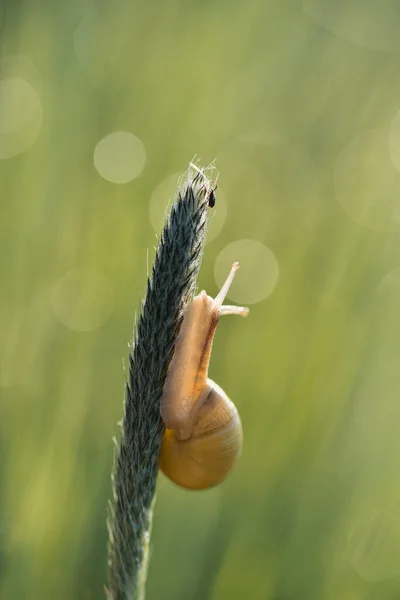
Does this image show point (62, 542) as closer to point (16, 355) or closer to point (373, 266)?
point (16, 355)

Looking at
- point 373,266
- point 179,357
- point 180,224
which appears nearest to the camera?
point 180,224

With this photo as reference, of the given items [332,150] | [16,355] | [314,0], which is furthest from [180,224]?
[314,0]

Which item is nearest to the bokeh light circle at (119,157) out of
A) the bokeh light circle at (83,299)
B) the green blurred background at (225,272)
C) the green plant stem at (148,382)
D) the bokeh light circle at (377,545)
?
the green blurred background at (225,272)

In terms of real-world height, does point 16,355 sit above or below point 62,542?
above

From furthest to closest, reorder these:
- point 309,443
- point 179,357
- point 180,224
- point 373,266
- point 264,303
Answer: point 264,303, point 373,266, point 309,443, point 179,357, point 180,224

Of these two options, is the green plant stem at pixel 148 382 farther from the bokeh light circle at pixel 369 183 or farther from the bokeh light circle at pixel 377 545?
the bokeh light circle at pixel 369 183

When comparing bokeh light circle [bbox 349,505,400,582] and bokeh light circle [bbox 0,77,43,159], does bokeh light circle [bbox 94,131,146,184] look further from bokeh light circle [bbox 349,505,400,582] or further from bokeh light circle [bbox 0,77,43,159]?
bokeh light circle [bbox 349,505,400,582]

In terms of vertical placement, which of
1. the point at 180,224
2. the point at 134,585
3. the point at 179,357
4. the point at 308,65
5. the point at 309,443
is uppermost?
the point at 308,65
